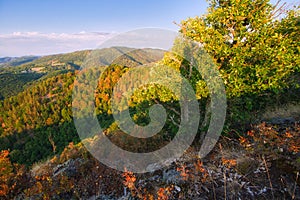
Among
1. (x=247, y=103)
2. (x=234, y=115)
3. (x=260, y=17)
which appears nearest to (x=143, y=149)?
(x=234, y=115)

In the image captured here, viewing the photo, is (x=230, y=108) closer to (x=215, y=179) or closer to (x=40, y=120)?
(x=215, y=179)

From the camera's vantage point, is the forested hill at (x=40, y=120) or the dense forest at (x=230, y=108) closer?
the dense forest at (x=230, y=108)

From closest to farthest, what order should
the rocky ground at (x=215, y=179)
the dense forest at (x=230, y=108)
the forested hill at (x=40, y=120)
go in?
the rocky ground at (x=215, y=179)
the dense forest at (x=230, y=108)
the forested hill at (x=40, y=120)

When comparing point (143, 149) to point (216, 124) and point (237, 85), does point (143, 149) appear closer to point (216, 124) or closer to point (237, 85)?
point (216, 124)

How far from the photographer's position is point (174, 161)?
287 inches

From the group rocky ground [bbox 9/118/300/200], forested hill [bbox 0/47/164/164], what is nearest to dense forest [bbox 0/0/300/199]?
rocky ground [bbox 9/118/300/200]

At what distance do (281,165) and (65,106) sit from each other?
121 m

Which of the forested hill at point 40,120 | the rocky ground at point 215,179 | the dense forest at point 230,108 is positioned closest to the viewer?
the rocky ground at point 215,179

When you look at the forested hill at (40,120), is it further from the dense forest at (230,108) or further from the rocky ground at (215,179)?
the rocky ground at (215,179)

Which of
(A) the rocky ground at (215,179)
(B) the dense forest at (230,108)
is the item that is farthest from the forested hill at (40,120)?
(A) the rocky ground at (215,179)

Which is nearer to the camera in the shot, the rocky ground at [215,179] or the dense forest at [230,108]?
the rocky ground at [215,179]

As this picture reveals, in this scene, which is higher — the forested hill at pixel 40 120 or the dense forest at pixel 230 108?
the dense forest at pixel 230 108

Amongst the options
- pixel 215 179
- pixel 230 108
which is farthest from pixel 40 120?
pixel 215 179

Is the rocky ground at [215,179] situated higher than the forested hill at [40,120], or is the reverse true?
the rocky ground at [215,179]
